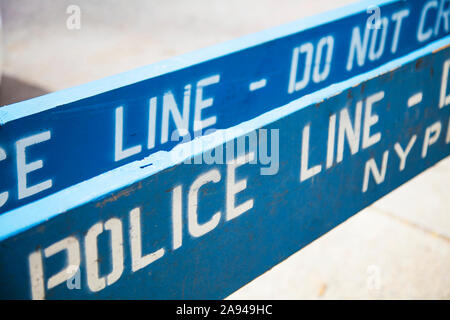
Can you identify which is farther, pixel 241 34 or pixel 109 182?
pixel 241 34

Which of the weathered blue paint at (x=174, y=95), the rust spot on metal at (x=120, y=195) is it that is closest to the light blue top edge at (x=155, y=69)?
the weathered blue paint at (x=174, y=95)

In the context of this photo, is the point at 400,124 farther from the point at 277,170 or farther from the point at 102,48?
the point at 102,48

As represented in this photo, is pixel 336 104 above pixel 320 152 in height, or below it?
above

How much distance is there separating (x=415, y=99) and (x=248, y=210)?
1034 millimetres

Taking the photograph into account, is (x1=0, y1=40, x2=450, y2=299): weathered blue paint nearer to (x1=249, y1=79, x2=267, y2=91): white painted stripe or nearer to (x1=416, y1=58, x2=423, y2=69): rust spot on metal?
(x1=416, y1=58, x2=423, y2=69): rust spot on metal

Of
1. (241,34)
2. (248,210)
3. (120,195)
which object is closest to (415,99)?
(248,210)

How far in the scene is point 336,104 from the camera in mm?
2041

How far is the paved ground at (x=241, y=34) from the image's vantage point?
286 centimetres

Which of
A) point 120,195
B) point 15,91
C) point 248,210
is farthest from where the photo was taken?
point 15,91

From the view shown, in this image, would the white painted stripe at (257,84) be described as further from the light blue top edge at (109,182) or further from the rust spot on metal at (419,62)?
the light blue top edge at (109,182)

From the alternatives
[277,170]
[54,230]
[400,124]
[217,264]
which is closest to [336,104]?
[277,170]

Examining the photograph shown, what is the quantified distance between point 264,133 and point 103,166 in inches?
49.2

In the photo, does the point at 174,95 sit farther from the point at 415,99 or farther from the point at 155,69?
the point at 415,99

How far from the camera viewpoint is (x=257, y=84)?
128 inches
